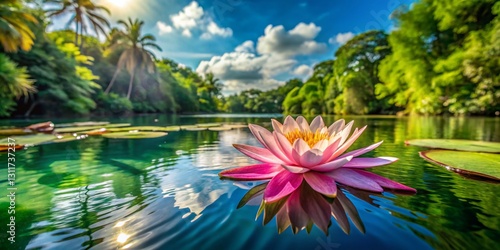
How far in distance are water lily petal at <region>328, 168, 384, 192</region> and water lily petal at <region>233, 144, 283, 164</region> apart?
32 centimetres

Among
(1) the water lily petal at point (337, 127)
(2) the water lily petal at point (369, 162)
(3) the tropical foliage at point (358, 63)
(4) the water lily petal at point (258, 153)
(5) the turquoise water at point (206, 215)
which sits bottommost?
(5) the turquoise water at point (206, 215)

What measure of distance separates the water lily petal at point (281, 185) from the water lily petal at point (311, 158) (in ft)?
0.30

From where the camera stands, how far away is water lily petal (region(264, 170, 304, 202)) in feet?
3.18

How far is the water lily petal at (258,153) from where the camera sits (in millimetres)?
1288

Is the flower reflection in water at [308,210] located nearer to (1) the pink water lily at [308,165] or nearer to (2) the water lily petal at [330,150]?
(1) the pink water lily at [308,165]

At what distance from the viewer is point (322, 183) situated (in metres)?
1.05

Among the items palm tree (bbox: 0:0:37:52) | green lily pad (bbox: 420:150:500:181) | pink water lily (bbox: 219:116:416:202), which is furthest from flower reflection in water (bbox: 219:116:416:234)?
palm tree (bbox: 0:0:37:52)

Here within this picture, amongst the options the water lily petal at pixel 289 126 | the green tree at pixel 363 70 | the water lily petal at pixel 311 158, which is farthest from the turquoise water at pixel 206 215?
the green tree at pixel 363 70

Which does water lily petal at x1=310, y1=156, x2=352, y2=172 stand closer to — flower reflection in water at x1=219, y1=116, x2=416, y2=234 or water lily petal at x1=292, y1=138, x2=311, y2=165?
flower reflection in water at x1=219, y1=116, x2=416, y2=234

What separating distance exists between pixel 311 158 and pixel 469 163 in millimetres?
1555

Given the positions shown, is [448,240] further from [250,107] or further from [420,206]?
[250,107]

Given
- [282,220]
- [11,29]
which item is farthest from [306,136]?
[11,29]

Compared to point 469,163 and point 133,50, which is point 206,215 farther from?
point 133,50

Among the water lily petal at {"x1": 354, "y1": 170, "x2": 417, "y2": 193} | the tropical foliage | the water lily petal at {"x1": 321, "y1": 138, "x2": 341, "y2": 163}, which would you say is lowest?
the water lily petal at {"x1": 354, "y1": 170, "x2": 417, "y2": 193}
